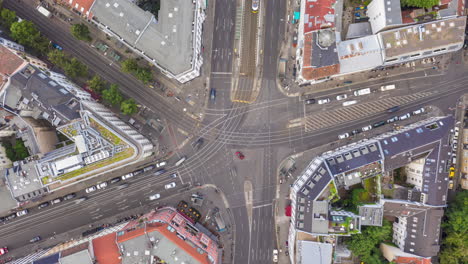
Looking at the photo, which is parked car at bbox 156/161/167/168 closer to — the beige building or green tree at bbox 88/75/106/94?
green tree at bbox 88/75/106/94

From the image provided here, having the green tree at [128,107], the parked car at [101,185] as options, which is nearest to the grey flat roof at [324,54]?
the green tree at [128,107]

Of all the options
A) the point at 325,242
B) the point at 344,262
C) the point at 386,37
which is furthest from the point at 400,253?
the point at 386,37

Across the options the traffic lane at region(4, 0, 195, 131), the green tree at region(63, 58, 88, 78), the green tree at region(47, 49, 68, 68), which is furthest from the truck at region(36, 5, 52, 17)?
the green tree at region(63, 58, 88, 78)

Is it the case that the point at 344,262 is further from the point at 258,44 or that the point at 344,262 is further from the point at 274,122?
the point at 258,44

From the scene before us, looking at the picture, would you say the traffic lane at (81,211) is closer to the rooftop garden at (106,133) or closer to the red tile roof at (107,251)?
the red tile roof at (107,251)

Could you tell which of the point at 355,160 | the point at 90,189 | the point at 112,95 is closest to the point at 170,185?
the point at 90,189

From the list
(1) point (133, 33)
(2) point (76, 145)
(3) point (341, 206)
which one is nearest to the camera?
(2) point (76, 145)
